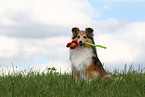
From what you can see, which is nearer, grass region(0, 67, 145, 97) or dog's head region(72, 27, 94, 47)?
grass region(0, 67, 145, 97)

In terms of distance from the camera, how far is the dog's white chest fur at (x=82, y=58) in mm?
5895

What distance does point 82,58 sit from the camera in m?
5.94

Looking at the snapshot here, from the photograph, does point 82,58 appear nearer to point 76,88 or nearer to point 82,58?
point 82,58

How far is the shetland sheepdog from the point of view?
580cm

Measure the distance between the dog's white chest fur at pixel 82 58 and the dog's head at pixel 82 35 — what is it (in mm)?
176

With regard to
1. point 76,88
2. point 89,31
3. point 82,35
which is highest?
point 89,31

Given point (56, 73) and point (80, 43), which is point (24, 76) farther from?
point (80, 43)

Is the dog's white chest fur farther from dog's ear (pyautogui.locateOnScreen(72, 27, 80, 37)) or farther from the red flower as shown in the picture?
dog's ear (pyautogui.locateOnScreen(72, 27, 80, 37))

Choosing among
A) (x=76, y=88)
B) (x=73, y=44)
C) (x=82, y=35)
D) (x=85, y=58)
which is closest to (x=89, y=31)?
(x=82, y=35)

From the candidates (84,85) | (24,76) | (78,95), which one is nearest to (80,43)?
(84,85)

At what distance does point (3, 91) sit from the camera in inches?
212

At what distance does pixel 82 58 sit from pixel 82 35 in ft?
2.09

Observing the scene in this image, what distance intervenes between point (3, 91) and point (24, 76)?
1.35 m

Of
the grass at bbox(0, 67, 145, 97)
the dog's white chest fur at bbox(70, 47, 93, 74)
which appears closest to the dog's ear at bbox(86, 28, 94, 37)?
the dog's white chest fur at bbox(70, 47, 93, 74)
